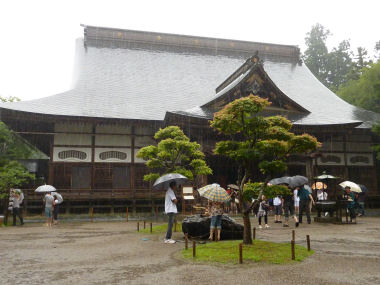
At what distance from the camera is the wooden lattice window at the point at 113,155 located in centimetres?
1925

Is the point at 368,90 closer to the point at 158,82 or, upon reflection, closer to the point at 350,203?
the point at 350,203

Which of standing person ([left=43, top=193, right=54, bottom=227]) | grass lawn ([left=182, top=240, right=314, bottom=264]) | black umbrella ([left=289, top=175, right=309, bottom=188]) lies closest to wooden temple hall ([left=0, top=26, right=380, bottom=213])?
standing person ([left=43, top=193, right=54, bottom=227])

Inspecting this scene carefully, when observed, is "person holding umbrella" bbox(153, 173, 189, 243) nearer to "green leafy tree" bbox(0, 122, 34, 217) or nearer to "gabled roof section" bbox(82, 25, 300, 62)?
"green leafy tree" bbox(0, 122, 34, 217)

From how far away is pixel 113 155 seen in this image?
63.8 feet

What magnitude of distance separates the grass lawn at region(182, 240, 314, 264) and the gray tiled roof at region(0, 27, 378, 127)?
9.79 m

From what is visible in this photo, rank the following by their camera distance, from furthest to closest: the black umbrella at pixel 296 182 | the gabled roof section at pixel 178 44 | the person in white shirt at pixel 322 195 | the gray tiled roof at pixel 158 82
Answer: the gabled roof section at pixel 178 44 < the gray tiled roof at pixel 158 82 < the person in white shirt at pixel 322 195 < the black umbrella at pixel 296 182

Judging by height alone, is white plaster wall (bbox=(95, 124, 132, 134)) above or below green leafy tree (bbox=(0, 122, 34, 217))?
above

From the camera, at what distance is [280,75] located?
92.0ft

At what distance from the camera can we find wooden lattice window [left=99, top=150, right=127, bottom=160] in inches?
758

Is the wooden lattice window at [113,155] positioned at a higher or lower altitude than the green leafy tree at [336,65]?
lower

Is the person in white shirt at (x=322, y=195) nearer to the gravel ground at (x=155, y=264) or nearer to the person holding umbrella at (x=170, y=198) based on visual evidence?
the gravel ground at (x=155, y=264)

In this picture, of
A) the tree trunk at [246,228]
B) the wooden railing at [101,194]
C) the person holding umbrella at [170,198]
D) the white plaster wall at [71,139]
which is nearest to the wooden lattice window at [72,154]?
the white plaster wall at [71,139]

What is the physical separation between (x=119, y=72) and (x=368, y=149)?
60.4 feet

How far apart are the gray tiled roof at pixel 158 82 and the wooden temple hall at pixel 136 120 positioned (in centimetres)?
8
